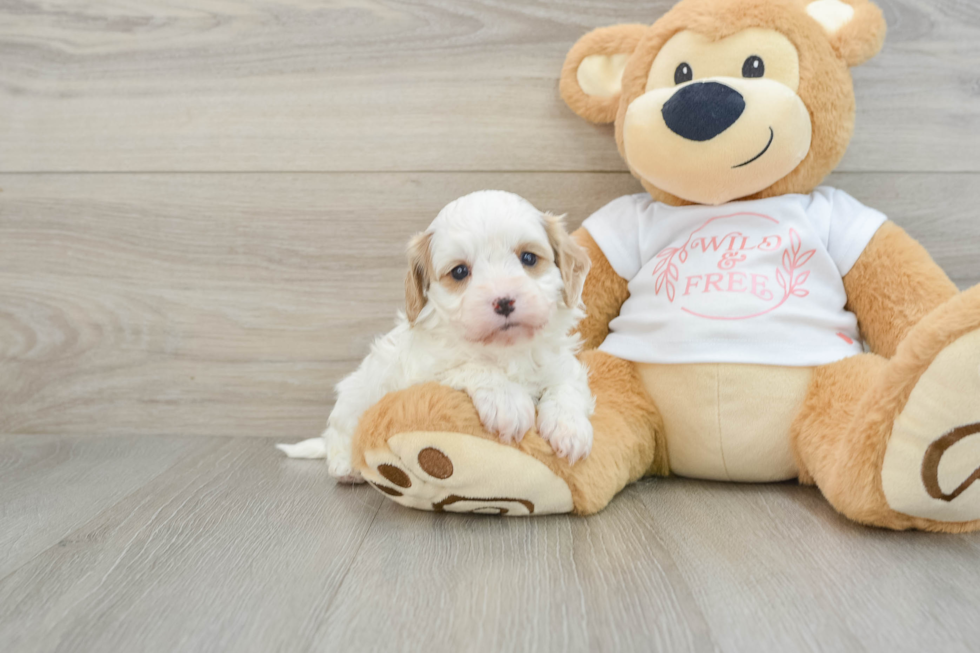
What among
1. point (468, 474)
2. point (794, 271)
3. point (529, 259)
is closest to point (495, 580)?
point (468, 474)

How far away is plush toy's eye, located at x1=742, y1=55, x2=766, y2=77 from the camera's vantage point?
3.28ft

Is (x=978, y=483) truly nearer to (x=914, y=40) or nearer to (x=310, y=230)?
(x=914, y=40)

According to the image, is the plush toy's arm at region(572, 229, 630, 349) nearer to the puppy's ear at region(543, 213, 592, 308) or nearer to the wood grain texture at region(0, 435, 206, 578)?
the puppy's ear at region(543, 213, 592, 308)

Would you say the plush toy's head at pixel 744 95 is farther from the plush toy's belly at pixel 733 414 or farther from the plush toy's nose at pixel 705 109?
the plush toy's belly at pixel 733 414

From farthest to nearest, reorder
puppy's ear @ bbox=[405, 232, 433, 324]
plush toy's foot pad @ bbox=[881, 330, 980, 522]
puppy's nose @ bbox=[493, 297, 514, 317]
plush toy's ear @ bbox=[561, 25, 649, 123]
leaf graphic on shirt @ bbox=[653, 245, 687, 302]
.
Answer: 1. plush toy's ear @ bbox=[561, 25, 649, 123]
2. leaf graphic on shirt @ bbox=[653, 245, 687, 302]
3. puppy's ear @ bbox=[405, 232, 433, 324]
4. puppy's nose @ bbox=[493, 297, 514, 317]
5. plush toy's foot pad @ bbox=[881, 330, 980, 522]

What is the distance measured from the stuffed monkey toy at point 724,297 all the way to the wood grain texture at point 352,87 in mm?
224

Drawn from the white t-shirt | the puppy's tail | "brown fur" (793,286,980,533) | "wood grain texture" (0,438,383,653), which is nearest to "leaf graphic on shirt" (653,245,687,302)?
the white t-shirt

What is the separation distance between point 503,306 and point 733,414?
1.28 feet

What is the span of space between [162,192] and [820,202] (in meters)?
1.18

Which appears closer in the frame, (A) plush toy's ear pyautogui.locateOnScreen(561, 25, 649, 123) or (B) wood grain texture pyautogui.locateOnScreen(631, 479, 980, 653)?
(B) wood grain texture pyautogui.locateOnScreen(631, 479, 980, 653)

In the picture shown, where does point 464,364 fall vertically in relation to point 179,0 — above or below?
below

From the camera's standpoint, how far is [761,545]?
80 centimetres

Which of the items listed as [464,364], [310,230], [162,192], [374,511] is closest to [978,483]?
[464,364]

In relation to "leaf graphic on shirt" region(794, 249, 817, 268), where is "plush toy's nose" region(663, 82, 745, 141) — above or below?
above
